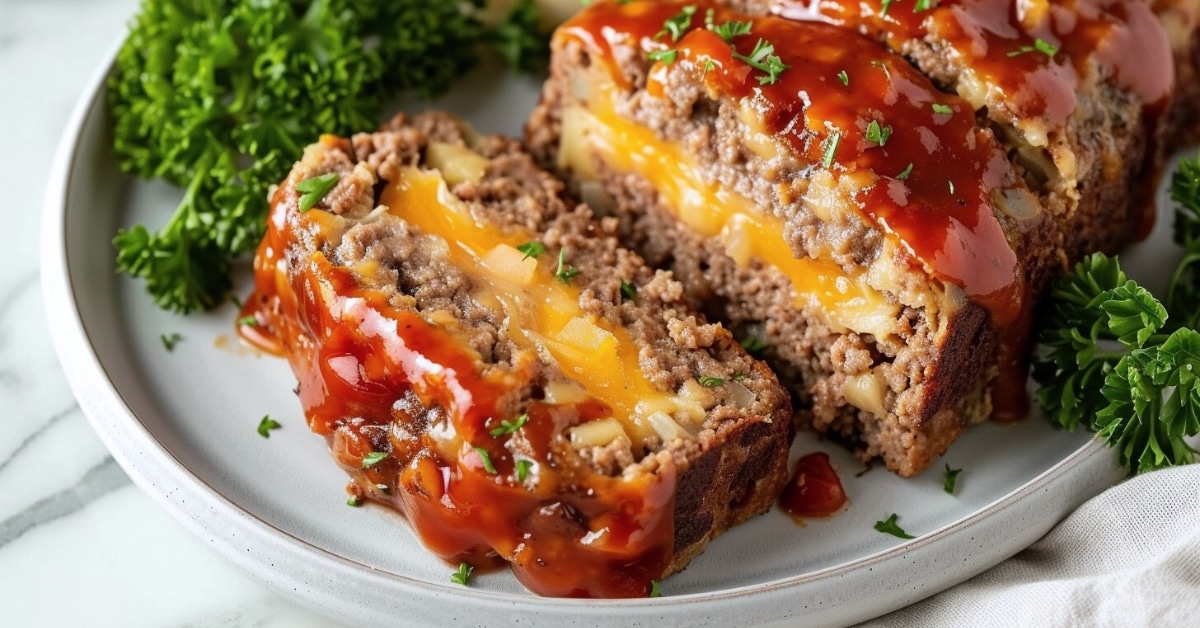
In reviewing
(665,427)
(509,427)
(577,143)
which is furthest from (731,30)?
(509,427)

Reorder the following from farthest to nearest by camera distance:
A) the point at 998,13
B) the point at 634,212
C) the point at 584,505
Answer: the point at 634,212, the point at 998,13, the point at 584,505

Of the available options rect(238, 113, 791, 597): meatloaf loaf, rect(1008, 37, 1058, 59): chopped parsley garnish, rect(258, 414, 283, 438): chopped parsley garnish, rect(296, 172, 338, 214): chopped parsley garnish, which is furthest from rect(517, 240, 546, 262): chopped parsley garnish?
rect(1008, 37, 1058, 59): chopped parsley garnish

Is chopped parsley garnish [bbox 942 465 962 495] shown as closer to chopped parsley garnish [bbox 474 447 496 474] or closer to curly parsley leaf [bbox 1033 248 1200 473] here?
curly parsley leaf [bbox 1033 248 1200 473]

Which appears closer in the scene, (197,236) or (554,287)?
(554,287)

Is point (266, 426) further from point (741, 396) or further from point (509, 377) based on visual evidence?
point (741, 396)

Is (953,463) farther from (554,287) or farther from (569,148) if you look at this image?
(569,148)

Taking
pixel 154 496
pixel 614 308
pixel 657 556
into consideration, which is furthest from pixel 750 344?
pixel 154 496
